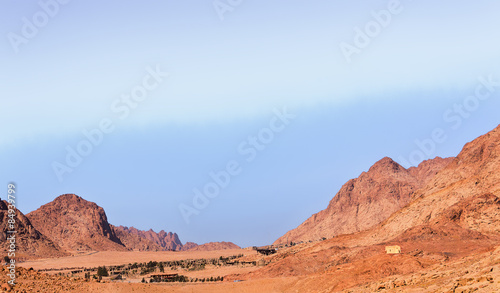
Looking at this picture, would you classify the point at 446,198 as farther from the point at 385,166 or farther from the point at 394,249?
the point at 385,166

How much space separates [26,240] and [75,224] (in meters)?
36.3

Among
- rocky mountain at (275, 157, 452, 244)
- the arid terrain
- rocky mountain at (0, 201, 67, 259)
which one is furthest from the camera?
rocky mountain at (275, 157, 452, 244)

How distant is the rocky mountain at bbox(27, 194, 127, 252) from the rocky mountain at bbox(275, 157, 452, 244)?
62.8m

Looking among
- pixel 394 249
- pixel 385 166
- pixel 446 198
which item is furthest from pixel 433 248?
pixel 385 166

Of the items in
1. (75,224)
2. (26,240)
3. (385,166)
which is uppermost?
(75,224)

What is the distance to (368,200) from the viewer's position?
549ft

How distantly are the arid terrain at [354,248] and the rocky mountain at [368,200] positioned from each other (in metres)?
0.46

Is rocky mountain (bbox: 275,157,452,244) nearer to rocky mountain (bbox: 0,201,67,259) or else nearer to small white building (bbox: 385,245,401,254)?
rocky mountain (bbox: 0,201,67,259)

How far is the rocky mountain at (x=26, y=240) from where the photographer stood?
132 m

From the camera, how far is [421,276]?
35.0 m

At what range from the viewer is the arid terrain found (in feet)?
135

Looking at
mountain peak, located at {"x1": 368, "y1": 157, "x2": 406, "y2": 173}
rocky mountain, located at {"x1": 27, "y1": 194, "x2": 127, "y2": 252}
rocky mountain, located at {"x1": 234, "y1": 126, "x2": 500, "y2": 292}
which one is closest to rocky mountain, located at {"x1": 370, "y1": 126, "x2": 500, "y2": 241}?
rocky mountain, located at {"x1": 234, "y1": 126, "x2": 500, "y2": 292}

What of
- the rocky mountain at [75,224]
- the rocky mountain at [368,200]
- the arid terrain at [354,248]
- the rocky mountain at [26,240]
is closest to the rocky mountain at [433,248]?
the arid terrain at [354,248]

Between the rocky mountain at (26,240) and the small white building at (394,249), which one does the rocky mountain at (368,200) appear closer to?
the rocky mountain at (26,240)
